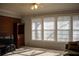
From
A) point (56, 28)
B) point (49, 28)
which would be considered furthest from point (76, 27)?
point (49, 28)

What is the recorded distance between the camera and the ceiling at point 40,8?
2.04m

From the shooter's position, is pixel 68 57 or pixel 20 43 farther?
pixel 20 43

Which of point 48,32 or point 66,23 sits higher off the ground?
point 66,23

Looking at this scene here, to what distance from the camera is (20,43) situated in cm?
219

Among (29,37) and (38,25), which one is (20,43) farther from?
(38,25)

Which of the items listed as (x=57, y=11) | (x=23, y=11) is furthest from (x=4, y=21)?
(x=57, y=11)

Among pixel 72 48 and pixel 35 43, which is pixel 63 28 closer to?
pixel 72 48

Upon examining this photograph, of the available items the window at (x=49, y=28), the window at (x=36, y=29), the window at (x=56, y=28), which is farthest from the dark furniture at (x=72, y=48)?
the window at (x=36, y=29)

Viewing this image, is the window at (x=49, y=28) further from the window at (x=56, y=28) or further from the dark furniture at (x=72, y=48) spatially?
the dark furniture at (x=72, y=48)

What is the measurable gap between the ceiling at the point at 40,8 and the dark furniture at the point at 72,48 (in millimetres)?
538

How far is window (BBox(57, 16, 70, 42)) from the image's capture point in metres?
2.10

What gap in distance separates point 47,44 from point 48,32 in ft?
0.65

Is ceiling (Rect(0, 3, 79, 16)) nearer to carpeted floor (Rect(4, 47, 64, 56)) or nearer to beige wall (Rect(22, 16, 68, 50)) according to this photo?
beige wall (Rect(22, 16, 68, 50))

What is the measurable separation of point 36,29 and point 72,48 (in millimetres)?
667
